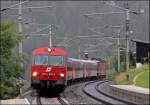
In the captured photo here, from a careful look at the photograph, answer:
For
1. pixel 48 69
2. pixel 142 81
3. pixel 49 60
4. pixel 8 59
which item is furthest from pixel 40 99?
pixel 142 81

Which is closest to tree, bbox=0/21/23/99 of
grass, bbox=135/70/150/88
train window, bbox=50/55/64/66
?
train window, bbox=50/55/64/66

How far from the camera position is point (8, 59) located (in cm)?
3831

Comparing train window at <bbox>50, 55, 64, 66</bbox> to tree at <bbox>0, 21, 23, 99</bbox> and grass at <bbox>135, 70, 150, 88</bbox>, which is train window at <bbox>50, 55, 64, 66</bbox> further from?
grass at <bbox>135, 70, 150, 88</bbox>

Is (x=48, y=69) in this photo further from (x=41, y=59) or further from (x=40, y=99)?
(x=40, y=99)

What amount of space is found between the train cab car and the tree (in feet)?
10.6

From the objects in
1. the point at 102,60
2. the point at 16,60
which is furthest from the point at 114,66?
the point at 16,60

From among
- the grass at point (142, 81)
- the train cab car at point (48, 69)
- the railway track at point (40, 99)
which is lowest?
the railway track at point (40, 99)

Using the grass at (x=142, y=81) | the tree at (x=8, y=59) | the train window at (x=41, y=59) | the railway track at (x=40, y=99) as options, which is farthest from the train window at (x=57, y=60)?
the grass at (x=142, y=81)

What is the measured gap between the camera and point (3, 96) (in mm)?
35438

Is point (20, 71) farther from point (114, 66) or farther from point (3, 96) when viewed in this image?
point (114, 66)

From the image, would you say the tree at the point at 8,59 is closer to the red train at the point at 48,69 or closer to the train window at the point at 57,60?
the red train at the point at 48,69

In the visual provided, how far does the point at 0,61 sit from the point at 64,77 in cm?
485

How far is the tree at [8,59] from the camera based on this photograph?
123ft

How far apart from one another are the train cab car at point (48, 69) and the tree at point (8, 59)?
3243 mm
